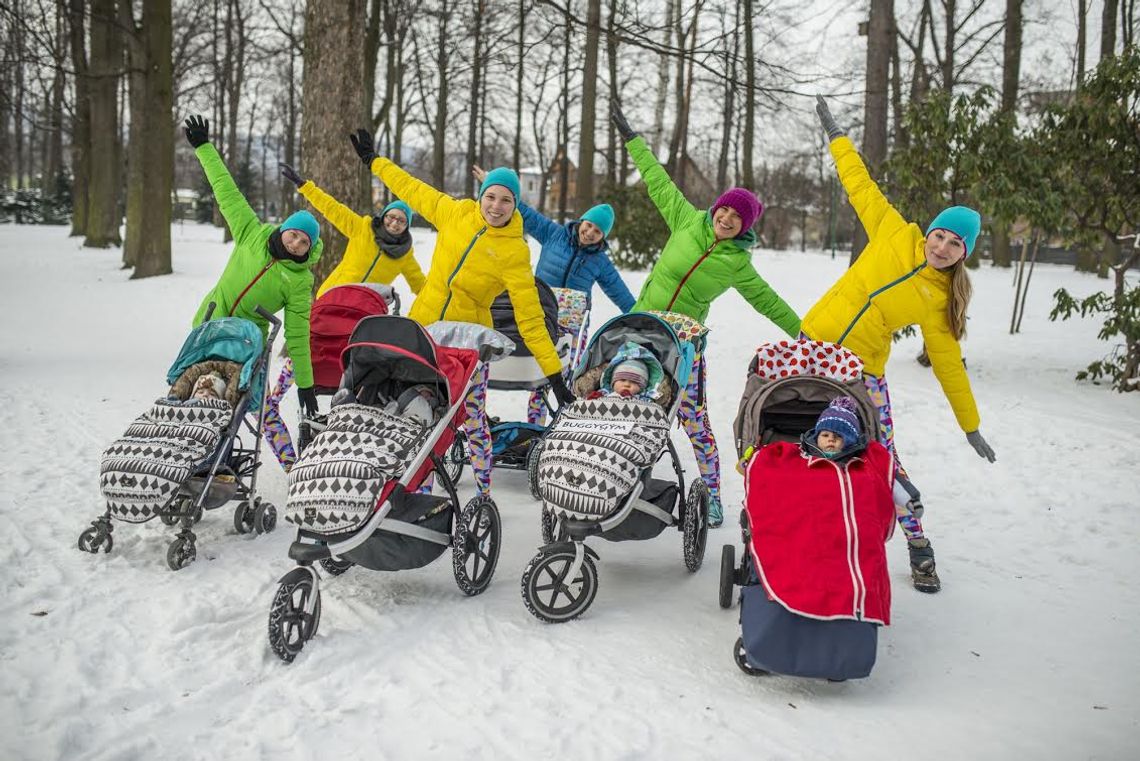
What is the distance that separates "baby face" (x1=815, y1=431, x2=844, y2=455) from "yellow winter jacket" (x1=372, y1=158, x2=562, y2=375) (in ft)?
5.97

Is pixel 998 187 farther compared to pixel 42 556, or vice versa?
pixel 998 187

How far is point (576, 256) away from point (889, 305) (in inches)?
109

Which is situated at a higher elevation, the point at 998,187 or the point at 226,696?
the point at 998,187

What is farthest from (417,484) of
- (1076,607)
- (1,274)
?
(1,274)

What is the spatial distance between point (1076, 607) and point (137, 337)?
10905 mm

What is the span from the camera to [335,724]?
323 cm

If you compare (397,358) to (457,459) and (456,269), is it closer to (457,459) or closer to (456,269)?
(456,269)

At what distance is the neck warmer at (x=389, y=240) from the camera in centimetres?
702

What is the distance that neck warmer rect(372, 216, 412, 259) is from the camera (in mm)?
7020

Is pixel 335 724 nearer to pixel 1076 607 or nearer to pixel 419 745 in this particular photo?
pixel 419 745

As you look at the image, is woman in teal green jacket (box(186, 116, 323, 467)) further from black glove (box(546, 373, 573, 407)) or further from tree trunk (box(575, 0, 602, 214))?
tree trunk (box(575, 0, 602, 214))

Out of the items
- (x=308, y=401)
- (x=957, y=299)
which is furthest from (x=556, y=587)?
(x=957, y=299)

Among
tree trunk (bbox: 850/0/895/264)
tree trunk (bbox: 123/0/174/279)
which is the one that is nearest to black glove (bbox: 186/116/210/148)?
tree trunk (bbox: 850/0/895/264)

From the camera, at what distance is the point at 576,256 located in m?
6.97
